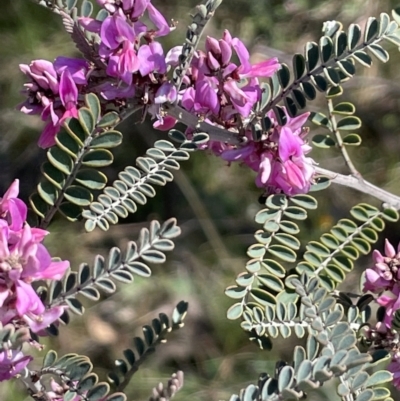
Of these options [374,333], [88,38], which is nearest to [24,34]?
[88,38]

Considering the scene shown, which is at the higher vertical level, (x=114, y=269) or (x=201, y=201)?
(x=114, y=269)

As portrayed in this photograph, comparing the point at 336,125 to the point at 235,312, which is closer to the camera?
the point at 235,312

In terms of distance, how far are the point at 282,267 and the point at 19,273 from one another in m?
0.41

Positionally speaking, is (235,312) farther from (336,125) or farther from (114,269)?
(336,125)

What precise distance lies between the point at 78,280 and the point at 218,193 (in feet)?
4.94

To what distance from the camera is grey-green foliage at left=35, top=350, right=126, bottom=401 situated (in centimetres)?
70

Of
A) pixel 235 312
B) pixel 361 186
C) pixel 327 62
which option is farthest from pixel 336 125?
pixel 235 312

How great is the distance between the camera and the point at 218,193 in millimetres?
2234

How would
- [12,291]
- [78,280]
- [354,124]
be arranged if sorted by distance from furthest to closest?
1. [354,124]
2. [78,280]
3. [12,291]

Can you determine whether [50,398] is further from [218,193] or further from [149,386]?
[218,193]

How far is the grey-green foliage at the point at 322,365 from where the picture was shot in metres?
0.61

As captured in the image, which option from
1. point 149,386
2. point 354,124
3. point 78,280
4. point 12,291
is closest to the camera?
point 12,291

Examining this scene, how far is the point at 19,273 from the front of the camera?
61 cm

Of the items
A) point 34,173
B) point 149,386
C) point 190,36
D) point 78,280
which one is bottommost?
point 149,386
